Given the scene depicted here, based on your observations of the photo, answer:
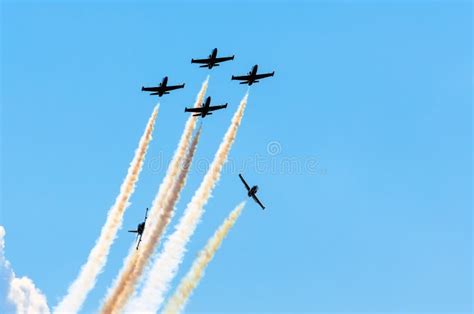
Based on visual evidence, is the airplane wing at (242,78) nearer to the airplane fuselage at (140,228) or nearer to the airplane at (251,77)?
the airplane at (251,77)

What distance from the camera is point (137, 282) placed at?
437 ft

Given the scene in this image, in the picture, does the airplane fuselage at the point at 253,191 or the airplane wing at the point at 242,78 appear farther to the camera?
the airplane wing at the point at 242,78

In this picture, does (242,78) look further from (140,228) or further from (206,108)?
(140,228)

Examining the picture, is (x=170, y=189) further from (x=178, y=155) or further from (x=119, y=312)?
(x=119, y=312)

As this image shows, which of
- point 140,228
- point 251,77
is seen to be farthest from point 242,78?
point 140,228

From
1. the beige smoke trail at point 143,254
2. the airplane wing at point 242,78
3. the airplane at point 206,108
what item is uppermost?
the airplane wing at point 242,78

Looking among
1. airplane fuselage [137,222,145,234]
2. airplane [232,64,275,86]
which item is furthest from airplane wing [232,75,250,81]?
airplane fuselage [137,222,145,234]

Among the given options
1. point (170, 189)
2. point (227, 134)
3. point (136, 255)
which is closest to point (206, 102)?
point (227, 134)

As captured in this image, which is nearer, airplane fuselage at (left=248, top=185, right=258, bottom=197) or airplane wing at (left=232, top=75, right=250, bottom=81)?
airplane fuselage at (left=248, top=185, right=258, bottom=197)

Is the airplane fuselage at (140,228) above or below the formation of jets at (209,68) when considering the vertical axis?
below

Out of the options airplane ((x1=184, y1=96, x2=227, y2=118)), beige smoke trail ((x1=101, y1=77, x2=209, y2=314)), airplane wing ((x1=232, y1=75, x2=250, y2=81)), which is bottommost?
beige smoke trail ((x1=101, y1=77, x2=209, y2=314))

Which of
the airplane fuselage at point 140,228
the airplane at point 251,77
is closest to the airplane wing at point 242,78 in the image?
the airplane at point 251,77

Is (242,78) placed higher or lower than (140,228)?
higher

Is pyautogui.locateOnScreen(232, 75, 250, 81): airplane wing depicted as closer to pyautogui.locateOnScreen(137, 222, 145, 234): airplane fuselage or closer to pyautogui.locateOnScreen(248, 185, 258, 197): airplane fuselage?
pyautogui.locateOnScreen(248, 185, 258, 197): airplane fuselage
